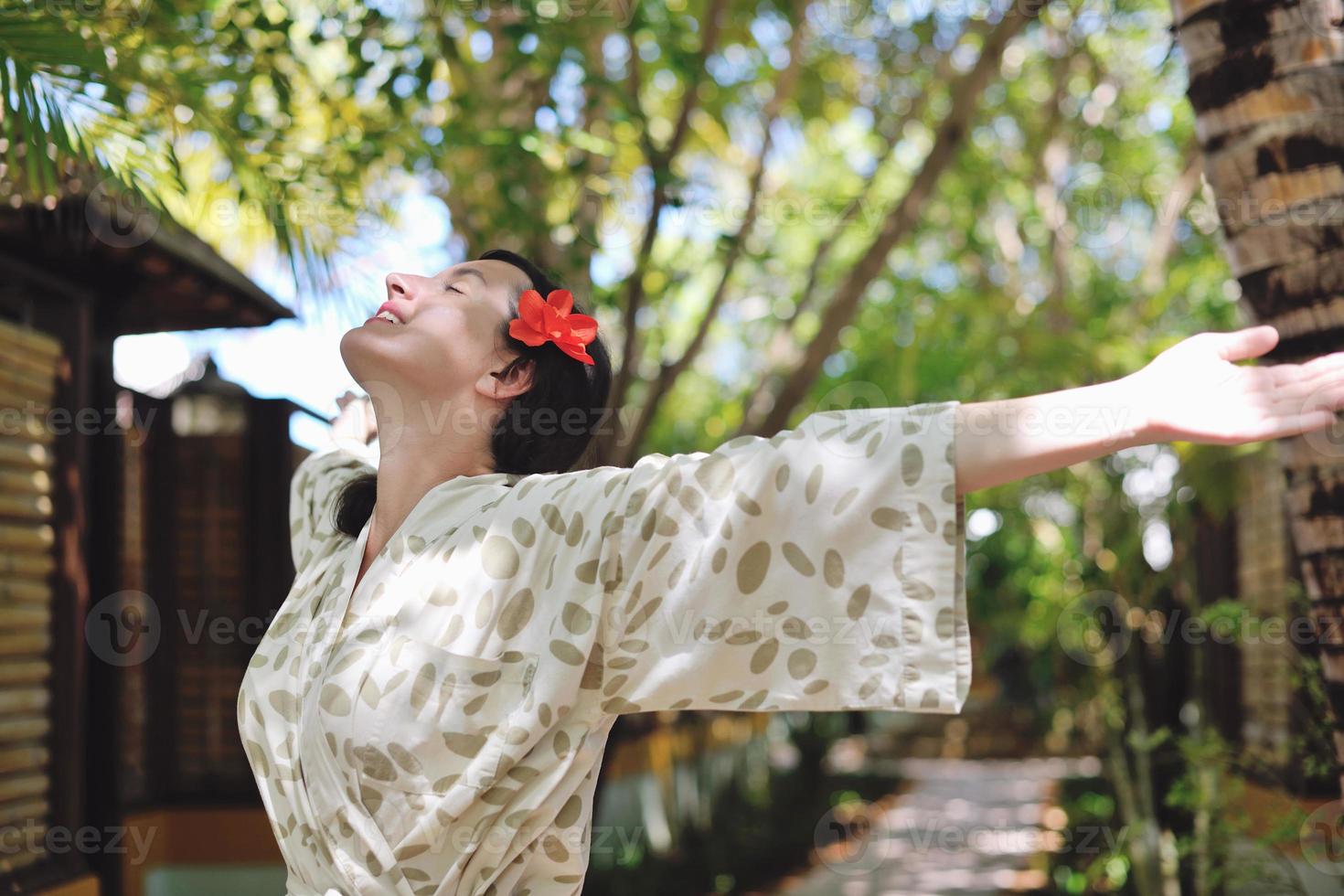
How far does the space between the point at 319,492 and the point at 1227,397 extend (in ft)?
5.83

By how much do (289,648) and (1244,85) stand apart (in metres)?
2.10

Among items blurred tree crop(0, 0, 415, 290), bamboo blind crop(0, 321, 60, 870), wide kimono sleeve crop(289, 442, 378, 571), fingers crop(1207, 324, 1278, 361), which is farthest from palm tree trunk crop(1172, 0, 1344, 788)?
bamboo blind crop(0, 321, 60, 870)

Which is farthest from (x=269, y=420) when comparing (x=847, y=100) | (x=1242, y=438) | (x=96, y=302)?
(x=1242, y=438)

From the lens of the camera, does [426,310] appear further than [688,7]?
No

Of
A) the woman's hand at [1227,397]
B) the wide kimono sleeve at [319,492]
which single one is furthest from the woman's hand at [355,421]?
the woman's hand at [1227,397]

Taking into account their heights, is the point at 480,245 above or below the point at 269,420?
above

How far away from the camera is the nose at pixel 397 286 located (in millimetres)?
2223

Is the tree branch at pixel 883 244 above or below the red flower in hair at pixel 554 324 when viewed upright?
above

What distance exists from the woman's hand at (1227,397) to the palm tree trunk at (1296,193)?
96 centimetres

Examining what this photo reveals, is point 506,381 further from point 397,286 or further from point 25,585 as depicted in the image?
point 25,585

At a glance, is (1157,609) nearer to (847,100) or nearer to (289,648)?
(847,100)

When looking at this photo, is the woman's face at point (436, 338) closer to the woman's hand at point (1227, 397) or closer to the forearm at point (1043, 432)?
the forearm at point (1043, 432)

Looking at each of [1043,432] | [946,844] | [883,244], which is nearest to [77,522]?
[883,244]

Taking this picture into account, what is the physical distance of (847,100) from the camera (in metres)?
8.87
